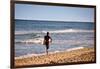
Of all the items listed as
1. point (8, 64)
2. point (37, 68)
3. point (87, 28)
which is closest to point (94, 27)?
point (87, 28)

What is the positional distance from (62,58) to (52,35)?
1.06 ft

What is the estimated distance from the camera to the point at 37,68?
232 centimetres

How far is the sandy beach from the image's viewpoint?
7.42 ft

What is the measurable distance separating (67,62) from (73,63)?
0.28 feet

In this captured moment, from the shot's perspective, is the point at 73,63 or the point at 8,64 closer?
Result: the point at 8,64

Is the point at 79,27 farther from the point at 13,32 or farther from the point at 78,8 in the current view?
the point at 13,32

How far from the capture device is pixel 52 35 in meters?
2.37

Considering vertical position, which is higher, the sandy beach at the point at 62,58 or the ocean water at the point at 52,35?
the ocean water at the point at 52,35

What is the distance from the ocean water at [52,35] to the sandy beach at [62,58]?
6 centimetres

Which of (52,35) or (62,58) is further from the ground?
(52,35)

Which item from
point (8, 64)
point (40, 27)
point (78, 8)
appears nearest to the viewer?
point (8, 64)

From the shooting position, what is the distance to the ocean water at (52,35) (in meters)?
2.24

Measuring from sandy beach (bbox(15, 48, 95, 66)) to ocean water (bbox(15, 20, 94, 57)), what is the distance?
0.20 feet

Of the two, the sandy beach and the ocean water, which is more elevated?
the ocean water
